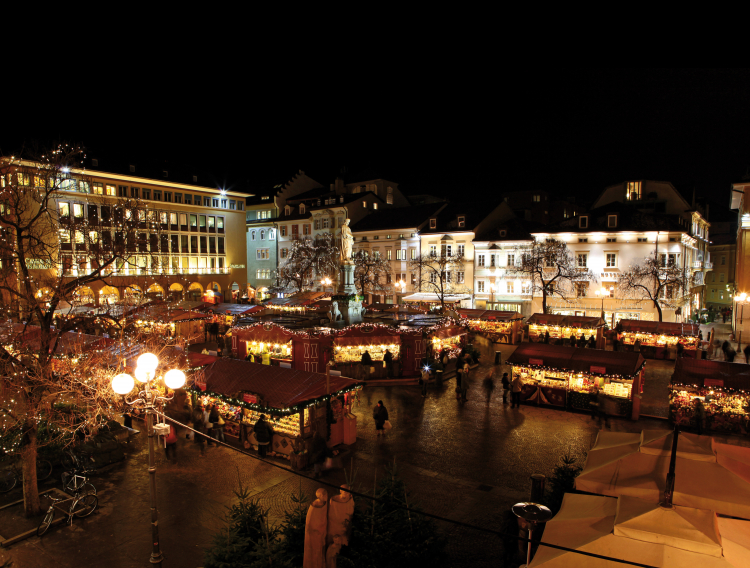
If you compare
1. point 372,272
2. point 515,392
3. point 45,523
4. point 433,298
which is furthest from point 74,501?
point 372,272

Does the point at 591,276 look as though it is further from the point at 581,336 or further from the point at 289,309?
the point at 289,309

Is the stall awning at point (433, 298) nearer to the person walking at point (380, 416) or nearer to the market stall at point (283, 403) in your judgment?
the person walking at point (380, 416)

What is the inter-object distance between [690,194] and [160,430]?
50.3m

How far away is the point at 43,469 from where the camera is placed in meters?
11.2

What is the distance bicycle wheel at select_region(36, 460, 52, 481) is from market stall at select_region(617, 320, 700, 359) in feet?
90.8

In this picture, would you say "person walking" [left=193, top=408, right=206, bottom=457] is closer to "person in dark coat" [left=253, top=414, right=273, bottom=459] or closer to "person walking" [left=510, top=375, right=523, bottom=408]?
"person in dark coat" [left=253, top=414, right=273, bottom=459]

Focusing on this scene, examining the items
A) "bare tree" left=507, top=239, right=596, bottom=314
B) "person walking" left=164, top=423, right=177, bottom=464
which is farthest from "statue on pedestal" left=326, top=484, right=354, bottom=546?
"bare tree" left=507, top=239, right=596, bottom=314

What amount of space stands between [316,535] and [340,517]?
0.41 meters

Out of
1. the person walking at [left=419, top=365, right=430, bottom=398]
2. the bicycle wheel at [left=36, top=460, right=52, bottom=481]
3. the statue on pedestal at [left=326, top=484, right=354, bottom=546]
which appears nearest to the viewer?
the statue on pedestal at [left=326, top=484, right=354, bottom=546]

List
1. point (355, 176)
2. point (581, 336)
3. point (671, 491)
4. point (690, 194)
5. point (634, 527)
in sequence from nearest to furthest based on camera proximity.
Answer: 1. point (634, 527)
2. point (671, 491)
3. point (581, 336)
4. point (690, 194)
5. point (355, 176)

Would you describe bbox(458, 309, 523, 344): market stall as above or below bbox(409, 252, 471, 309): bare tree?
below

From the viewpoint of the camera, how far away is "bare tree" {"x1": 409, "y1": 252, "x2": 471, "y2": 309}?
44.9 m

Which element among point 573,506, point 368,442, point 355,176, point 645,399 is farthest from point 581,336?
point 355,176

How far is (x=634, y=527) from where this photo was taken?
5.12 m
